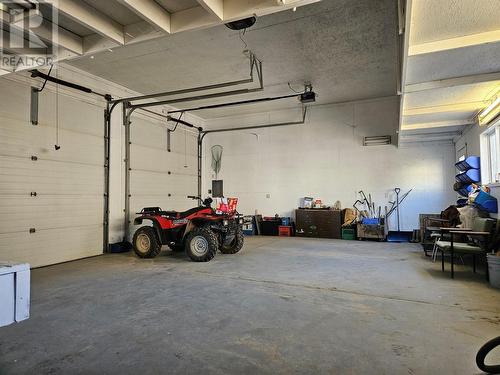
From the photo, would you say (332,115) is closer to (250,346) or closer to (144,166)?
(144,166)

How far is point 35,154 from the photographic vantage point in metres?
4.87

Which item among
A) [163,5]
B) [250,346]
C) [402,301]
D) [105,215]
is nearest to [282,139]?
[105,215]

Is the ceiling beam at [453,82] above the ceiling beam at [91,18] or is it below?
below

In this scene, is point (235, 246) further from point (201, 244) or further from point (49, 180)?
point (49, 180)

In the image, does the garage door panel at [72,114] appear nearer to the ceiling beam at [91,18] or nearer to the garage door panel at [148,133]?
the garage door panel at [148,133]

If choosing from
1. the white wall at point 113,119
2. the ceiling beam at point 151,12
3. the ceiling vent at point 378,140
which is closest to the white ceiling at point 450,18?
the ceiling beam at point 151,12

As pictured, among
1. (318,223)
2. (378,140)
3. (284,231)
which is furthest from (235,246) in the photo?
(378,140)

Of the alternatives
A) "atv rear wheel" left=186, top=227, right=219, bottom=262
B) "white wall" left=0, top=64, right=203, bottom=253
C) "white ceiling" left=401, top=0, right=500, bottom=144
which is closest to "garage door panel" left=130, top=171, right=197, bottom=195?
"white wall" left=0, top=64, right=203, bottom=253

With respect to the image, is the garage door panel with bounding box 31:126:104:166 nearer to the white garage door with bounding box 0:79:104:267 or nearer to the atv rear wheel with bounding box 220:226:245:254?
the white garage door with bounding box 0:79:104:267

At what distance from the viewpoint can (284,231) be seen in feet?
27.5

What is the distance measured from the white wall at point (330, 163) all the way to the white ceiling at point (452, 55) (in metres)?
2.85

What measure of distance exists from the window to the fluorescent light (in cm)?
18

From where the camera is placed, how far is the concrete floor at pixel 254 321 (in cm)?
191

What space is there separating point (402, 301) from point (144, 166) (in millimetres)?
6147
